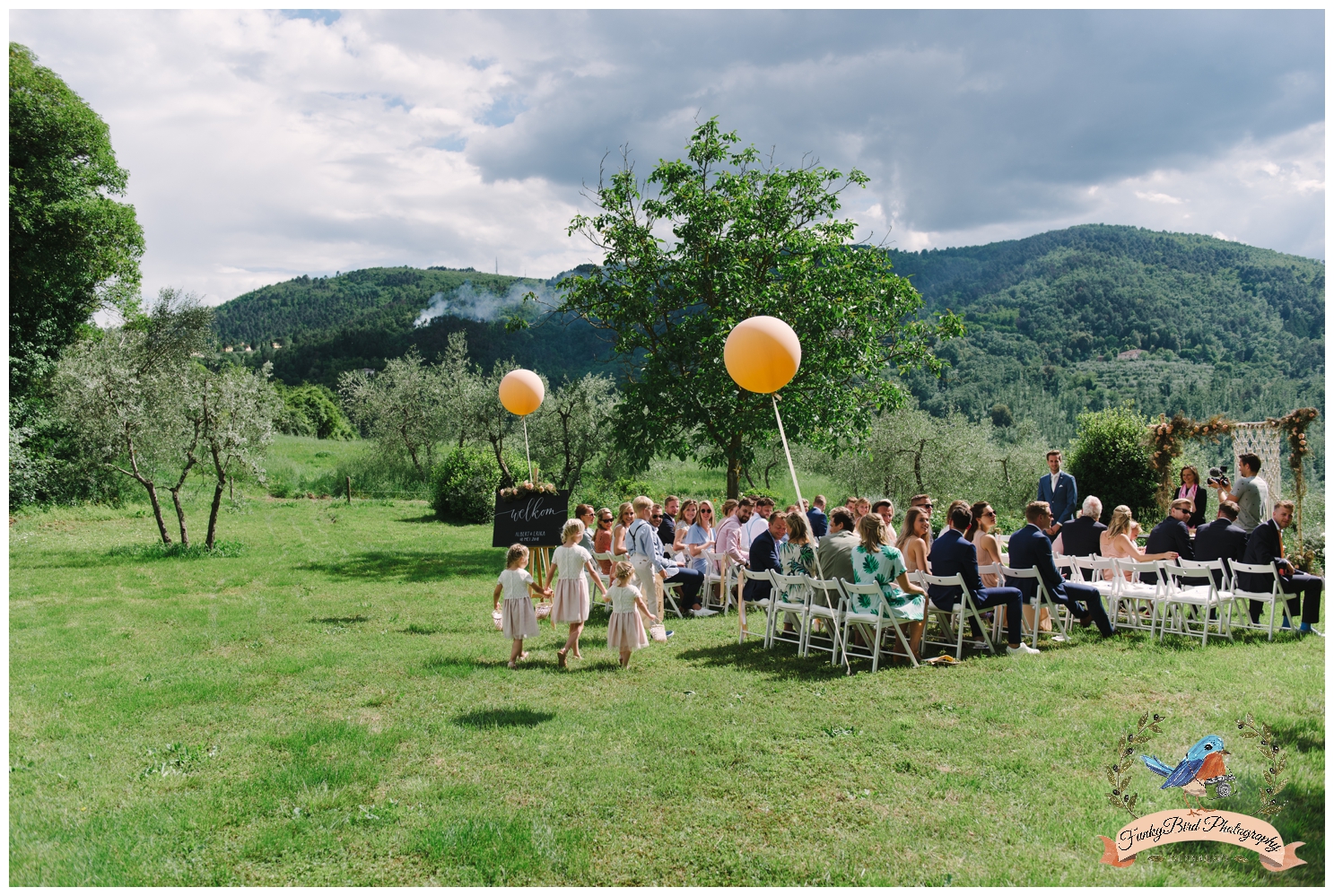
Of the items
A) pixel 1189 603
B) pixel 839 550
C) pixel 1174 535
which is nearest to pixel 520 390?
pixel 839 550

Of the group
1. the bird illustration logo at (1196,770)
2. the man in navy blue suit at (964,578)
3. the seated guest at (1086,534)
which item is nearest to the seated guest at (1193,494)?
the seated guest at (1086,534)

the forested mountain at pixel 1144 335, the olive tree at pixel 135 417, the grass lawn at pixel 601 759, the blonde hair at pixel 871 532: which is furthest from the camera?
the forested mountain at pixel 1144 335

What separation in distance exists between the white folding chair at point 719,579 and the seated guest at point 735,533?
0.43 feet

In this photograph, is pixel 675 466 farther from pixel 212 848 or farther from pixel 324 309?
pixel 324 309

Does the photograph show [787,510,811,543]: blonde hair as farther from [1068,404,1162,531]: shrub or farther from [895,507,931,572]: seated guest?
[1068,404,1162,531]: shrub

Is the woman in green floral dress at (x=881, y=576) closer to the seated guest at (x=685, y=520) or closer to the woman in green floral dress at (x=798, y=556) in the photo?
the woman in green floral dress at (x=798, y=556)

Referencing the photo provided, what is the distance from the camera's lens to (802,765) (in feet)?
16.3

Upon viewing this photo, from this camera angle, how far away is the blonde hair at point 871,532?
23.5 feet

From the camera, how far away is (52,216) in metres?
22.3

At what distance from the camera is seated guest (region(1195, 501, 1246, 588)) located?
28.5 feet

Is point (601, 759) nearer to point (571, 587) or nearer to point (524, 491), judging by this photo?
point (571, 587)

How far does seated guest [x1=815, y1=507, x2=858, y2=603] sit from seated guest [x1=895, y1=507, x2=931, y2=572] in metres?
0.70

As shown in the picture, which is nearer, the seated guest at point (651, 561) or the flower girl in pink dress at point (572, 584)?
the flower girl in pink dress at point (572, 584)

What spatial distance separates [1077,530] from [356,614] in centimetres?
946
